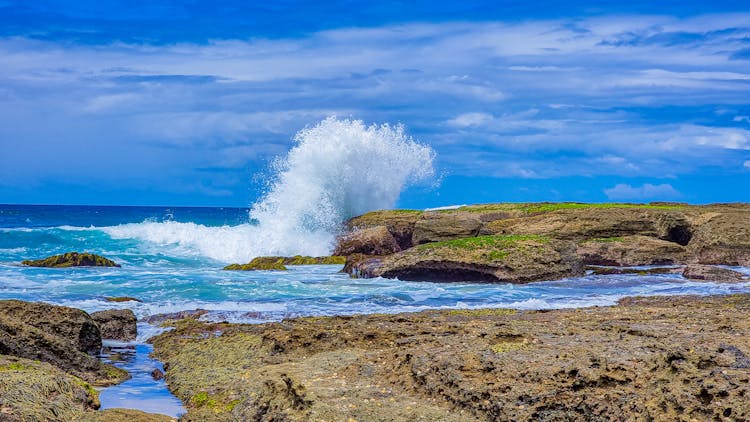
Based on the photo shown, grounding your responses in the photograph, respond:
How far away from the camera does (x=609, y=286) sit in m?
16.1

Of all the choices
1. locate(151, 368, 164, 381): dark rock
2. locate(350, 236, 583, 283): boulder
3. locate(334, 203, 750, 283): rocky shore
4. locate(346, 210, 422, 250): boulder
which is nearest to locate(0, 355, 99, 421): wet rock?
locate(151, 368, 164, 381): dark rock

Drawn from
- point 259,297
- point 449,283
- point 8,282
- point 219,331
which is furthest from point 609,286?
point 8,282

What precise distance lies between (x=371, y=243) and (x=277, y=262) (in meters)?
2.99

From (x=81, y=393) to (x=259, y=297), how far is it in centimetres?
868

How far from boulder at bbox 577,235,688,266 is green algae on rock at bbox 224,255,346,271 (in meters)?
7.02

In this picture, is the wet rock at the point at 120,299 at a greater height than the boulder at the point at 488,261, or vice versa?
the boulder at the point at 488,261

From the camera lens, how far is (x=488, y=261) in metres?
17.0

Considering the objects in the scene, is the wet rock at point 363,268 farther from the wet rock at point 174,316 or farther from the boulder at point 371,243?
the wet rock at point 174,316

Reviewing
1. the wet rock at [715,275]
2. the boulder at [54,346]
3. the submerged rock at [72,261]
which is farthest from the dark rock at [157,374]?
the submerged rock at [72,261]

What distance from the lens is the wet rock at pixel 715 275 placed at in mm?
16211

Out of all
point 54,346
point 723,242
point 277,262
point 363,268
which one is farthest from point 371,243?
point 54,346

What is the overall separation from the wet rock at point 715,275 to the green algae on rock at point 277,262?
385 inches

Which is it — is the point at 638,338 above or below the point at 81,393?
above

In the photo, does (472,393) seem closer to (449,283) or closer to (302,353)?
(302,353)
